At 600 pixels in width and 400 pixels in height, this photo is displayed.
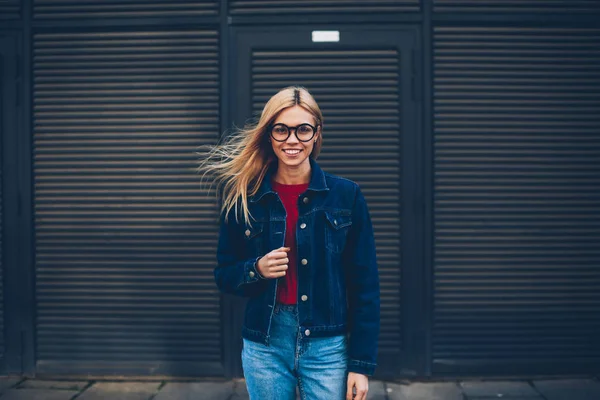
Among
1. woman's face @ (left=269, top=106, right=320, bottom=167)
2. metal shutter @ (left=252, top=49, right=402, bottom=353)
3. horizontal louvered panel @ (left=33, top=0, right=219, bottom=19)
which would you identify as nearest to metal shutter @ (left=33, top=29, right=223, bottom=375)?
horizontal louvered panel @ (left=33, top=0, right=219, bottom=19)

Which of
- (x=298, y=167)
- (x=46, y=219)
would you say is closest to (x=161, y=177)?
(x=46, y=219)

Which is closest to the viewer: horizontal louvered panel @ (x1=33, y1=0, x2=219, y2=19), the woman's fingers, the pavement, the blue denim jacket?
the woman's fingers

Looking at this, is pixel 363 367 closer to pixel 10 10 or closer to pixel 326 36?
pixel 326 36

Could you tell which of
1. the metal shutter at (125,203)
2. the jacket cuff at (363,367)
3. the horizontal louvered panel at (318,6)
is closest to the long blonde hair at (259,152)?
the jacket cuff at (363,367)

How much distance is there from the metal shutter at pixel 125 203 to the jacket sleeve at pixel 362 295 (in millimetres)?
2853

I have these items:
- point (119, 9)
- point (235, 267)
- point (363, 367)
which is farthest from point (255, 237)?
point (119, 9)

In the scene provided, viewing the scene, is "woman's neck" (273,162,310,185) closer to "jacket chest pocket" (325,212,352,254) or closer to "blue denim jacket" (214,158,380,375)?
"blue denim jacket" (214,158,380,375)

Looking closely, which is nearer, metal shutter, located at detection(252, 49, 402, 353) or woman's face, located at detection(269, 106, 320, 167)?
woman's face, located at detection(269, 106, 320, 167)

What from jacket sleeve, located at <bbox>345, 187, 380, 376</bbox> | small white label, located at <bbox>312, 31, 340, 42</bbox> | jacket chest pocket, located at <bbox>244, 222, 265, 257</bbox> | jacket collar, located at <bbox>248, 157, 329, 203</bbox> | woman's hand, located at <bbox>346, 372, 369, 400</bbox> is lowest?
woman's hand, located at <bbox>346, 372, 369, 400</bbox>

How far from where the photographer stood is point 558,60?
16.3 feet

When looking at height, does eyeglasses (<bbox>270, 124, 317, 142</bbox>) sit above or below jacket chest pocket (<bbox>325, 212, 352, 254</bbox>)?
above

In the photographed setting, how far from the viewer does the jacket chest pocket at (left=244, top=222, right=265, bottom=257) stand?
238 cm

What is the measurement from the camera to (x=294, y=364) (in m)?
2.30

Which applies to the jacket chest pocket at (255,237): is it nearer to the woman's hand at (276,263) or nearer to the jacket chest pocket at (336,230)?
the woman's hand at (276,263)
